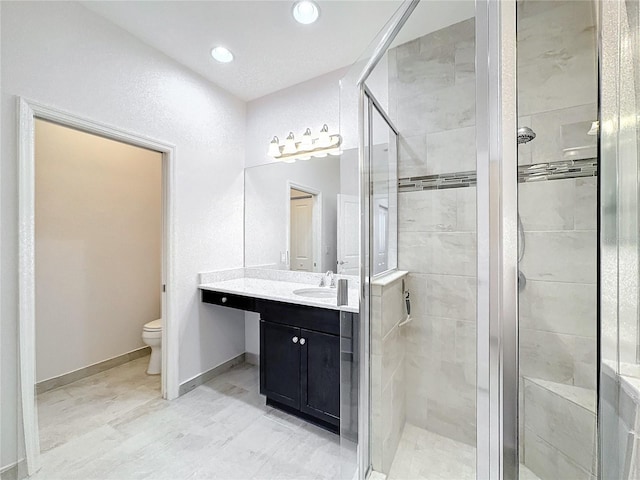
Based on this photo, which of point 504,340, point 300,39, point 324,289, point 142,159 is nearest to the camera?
point 504,340

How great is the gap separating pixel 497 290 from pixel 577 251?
0.94m

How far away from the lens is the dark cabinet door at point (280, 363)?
1812 millimetres

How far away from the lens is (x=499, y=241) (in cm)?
67

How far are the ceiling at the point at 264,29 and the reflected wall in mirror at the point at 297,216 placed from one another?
77 centimetres

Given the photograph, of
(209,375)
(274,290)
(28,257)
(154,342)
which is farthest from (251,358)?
(28,257)

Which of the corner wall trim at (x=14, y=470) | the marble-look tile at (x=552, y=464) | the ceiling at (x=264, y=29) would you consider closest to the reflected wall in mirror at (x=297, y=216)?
the ceiling at (x=264, y=29)

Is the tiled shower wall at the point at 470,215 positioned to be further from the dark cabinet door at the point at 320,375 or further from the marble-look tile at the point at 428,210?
the dark cabinet door at the point at 320,375

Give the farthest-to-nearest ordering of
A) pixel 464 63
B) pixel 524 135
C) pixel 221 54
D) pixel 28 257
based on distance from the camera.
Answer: pixel 221 54
pixel 464 63
pixel 28 257
pixel 524 135

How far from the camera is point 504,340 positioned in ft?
2.17

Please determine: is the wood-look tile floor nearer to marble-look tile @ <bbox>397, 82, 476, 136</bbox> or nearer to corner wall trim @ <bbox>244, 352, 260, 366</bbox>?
corner wall trim @ <bbox>244, 352, 260, 366</bbox>

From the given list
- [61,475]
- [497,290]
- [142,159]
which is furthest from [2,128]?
[497,290]

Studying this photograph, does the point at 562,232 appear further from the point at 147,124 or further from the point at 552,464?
the point at 147,124

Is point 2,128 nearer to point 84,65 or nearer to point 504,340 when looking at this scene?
point 84,65

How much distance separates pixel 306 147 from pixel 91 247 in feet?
7.21
